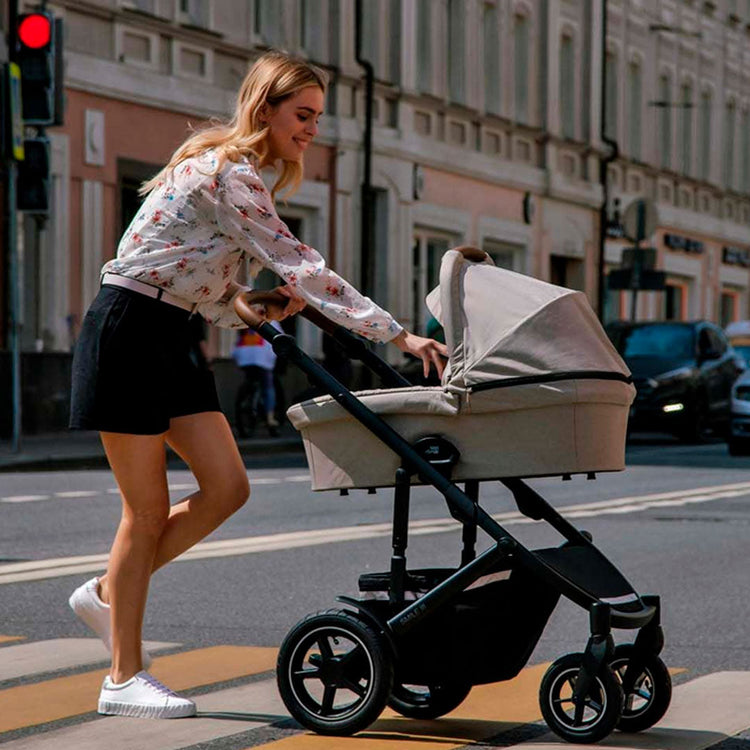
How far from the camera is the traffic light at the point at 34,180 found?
1908 centimetres

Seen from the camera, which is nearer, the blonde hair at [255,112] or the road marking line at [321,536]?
the blonde hair at [255,112]

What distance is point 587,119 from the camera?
1602 inches

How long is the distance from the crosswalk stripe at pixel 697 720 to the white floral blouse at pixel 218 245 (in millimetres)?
1185

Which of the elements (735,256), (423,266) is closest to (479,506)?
(423,266)

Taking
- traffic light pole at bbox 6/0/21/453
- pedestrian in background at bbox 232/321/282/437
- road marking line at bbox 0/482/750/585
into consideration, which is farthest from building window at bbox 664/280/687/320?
road marking line at bbox 0/482/750/585

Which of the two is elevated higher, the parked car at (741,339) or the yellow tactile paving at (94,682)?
the parked car at (741,339)

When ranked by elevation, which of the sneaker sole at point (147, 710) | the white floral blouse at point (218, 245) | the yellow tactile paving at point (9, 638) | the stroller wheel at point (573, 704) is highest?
the white floral blouse at point (218, 245)

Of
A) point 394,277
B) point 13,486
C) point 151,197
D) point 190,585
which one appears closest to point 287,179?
point 151,197

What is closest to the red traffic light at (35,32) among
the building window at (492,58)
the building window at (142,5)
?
the building window at (142,5)

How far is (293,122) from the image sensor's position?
216 inches

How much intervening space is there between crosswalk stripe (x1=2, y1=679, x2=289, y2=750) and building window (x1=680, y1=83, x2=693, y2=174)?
42131 mm

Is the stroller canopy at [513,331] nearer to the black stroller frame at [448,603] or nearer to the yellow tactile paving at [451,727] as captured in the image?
the black stroller frame at [448,603]

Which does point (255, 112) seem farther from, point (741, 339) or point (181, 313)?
point (741, 339)

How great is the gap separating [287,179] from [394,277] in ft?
87.6
